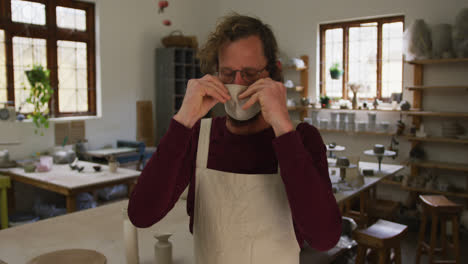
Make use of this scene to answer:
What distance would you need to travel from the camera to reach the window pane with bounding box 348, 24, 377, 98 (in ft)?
20.4

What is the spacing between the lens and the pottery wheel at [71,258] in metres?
1.55

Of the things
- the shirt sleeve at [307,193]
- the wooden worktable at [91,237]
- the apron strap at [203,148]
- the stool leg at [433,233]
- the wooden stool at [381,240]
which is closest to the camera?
the shirt sleeve at [307,193]

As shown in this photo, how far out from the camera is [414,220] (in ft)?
18.5

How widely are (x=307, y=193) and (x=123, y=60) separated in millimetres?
5854

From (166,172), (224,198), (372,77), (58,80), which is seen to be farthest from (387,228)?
(58,80)

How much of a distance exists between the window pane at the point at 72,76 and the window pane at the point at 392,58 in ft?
14.9

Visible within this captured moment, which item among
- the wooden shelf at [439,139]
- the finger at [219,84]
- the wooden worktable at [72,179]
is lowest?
the wooden worktable at [72,179]

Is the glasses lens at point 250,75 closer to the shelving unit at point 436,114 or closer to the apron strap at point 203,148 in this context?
the apron strap at point 203,148

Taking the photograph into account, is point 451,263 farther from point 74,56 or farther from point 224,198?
point 74,56

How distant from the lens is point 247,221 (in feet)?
4.24

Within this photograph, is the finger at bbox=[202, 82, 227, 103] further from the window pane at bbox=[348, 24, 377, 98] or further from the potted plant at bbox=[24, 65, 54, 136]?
the window pane at bbox=[348, 24, 377, 98]

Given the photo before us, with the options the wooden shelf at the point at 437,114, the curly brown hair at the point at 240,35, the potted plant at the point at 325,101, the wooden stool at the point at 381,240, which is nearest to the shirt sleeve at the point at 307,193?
the curly brown hair at the point at 240,35

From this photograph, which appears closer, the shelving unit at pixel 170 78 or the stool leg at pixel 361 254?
the stool leg at pixel 361 254

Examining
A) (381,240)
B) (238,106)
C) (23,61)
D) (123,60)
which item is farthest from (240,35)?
(123,60)
